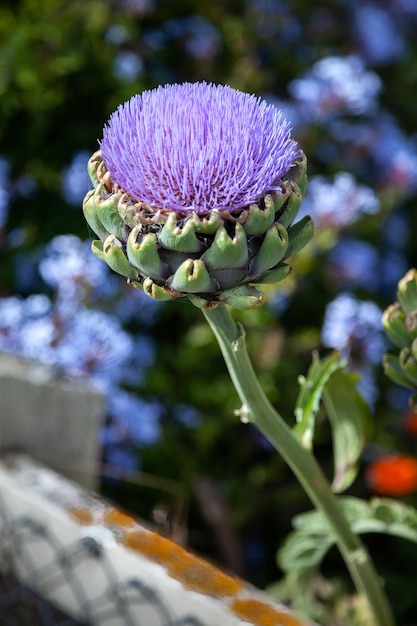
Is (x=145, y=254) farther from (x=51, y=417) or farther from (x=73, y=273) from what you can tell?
(x=73, y=273)

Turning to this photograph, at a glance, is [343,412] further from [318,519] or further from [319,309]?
Result: [319,309]

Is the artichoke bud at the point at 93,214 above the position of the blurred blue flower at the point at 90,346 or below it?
above

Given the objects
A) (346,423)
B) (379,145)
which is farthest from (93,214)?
(379,145)

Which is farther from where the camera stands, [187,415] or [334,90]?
[334,90]

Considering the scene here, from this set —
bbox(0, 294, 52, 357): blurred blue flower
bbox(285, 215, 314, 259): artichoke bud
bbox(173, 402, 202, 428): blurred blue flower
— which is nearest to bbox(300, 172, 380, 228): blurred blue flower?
bbox(173, 402, 202, 428): blurred blue flower

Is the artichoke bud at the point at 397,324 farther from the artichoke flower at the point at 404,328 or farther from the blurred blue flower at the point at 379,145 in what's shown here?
the blurred blue flower at the point at 379,145

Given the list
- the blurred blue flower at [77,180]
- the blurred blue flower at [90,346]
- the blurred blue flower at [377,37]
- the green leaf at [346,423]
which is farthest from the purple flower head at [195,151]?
the blurred blue flower at [377,37]

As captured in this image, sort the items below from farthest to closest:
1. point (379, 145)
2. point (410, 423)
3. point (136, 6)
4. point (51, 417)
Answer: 1. point (379, 145)
2. point (136, 6)
3. point (410, 423)
4. point (51, 417)
